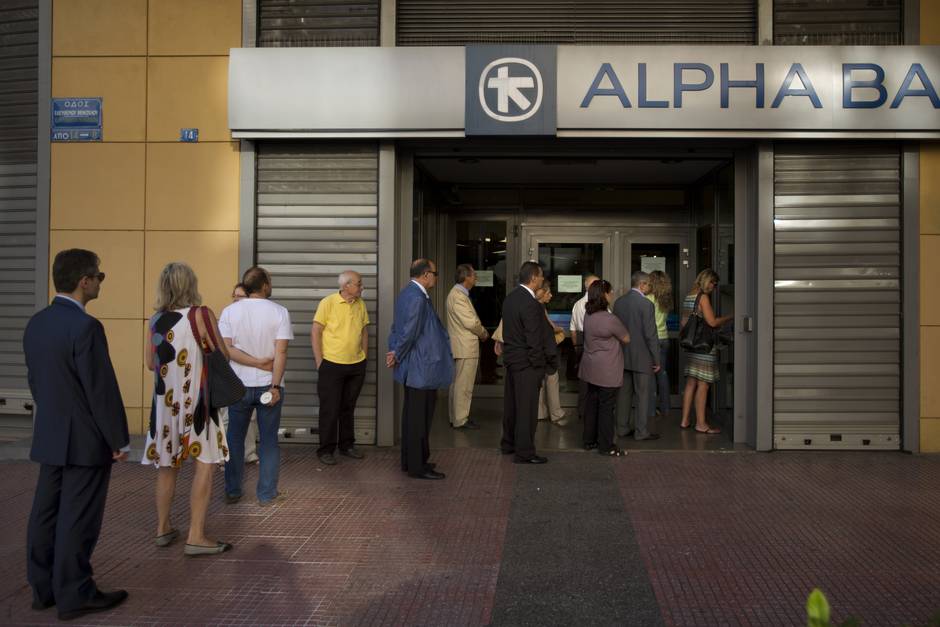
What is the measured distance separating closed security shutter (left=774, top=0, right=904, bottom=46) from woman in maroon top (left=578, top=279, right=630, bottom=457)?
119 inches

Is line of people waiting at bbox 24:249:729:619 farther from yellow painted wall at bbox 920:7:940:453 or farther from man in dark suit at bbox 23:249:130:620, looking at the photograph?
yellow painted wall at bbox 920:7:940:453

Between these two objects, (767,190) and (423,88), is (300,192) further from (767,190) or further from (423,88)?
(767,190)

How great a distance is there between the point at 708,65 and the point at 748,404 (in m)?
3.23

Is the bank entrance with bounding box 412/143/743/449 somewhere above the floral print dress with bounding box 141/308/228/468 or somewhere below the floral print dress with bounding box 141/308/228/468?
above

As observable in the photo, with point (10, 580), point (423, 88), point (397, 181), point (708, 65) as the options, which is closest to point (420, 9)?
point (423, 88)

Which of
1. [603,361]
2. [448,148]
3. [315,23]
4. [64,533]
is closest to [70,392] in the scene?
[64,533]

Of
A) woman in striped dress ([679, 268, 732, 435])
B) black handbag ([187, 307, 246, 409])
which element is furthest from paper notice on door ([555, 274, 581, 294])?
black handbag ([187, 307, 246, 409])

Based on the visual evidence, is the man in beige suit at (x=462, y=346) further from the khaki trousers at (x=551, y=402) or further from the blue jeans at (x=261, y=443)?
the blue jeans at (x=261, y=443)

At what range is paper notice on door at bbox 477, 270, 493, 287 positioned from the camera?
36.4 ft

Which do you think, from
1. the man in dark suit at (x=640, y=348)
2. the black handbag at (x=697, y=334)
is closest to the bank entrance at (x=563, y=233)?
the black handbag at (x=697, y=334)

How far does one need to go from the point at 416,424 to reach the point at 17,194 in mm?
4863

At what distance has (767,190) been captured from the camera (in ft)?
25.0

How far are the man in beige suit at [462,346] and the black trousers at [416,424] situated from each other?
2229mm

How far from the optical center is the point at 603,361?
24.4 ft
